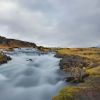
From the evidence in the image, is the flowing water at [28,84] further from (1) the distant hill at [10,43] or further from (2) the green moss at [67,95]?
(1) the distant hill at [10,43]

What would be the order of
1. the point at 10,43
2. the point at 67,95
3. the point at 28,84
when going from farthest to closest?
the point at 10,43, the point at 28,84, the point at 67,95

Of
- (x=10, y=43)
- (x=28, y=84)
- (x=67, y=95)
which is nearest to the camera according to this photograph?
(x=67, y=95)

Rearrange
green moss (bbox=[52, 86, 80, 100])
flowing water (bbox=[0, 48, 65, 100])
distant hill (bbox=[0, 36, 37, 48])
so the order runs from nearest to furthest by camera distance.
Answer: green moss (bbox=[52, 86, 80, 100]), flowing water (bbox=[0, 48, 65, 100]), distant hill (bbox=[0, 36, 37, 48])

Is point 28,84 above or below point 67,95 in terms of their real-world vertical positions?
below

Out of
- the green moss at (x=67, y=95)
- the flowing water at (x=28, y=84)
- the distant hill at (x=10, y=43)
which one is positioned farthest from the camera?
the distant hill at (x=10, y=43)

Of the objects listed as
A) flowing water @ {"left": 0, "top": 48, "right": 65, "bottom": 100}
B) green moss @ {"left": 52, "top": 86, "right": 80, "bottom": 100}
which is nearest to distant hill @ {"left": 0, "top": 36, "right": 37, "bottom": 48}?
flowing water @ {"left": 0, "top": 48, "right": 65, "bottom": 100}

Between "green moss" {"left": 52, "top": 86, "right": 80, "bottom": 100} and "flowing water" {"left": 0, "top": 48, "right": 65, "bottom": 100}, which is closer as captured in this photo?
"green moss" {"left": 52, "top": 86, "right": 80, "bottom": 100}

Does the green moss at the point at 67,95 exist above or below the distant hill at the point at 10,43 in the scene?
below

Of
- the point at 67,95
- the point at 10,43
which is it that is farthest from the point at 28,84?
the point at 10,43

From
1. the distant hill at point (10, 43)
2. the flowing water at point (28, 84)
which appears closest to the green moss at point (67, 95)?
the flowing water at point (28, 84)

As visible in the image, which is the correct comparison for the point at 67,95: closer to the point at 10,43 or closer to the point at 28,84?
the point at 28,84

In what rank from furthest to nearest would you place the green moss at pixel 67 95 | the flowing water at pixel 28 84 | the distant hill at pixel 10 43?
1. the distant hill at pixel 10 43
2. the flowing water at pixel 28 84
3. the green moss at pixel 67 95

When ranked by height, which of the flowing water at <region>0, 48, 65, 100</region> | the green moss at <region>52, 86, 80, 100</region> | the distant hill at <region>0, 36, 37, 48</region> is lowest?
the flowing water at <region>0, 48, 65, 100</region>

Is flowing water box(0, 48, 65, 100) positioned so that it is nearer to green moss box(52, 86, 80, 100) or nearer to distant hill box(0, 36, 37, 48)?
green moss box(52, 86, 80, 100)
